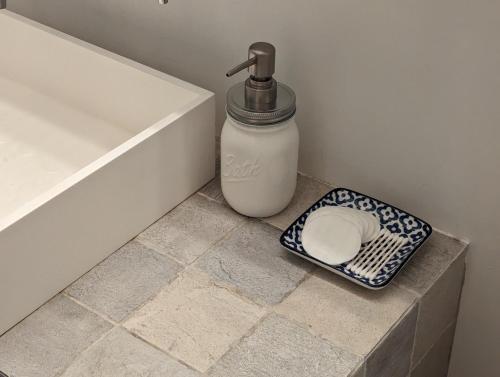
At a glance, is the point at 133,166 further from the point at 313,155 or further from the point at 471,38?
the point at 471,38

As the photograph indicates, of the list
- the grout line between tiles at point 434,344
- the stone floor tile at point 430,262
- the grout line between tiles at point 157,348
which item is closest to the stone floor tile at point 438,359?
the grout line between tiles at point 434,344

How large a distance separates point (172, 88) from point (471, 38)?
40cm

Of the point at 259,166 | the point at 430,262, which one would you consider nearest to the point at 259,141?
the point at 259,166

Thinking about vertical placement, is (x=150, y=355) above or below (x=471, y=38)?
below

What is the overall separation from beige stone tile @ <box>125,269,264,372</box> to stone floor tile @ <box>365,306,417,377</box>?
0.46 feet

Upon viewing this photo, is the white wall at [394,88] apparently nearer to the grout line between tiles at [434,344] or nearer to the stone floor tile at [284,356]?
the grout line between tiles at [434,344]

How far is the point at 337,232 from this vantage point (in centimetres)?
107

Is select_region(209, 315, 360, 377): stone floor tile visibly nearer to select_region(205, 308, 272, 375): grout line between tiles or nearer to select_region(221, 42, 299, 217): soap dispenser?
select_region(205, 308, 272, 375): grout line between tiles

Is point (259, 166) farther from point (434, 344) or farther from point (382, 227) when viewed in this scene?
point (434, 344)

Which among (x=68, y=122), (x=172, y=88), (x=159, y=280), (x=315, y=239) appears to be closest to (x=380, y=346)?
(x=315, y=239)

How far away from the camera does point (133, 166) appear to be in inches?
41.1

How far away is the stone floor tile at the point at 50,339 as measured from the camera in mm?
908

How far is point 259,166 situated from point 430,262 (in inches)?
9.7

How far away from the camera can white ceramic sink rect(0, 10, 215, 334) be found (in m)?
0.96
